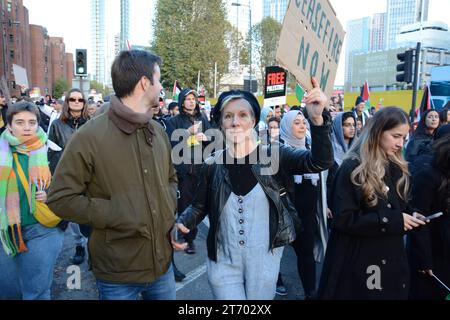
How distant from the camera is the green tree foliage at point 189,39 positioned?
36.5 m

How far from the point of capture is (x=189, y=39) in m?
37.0

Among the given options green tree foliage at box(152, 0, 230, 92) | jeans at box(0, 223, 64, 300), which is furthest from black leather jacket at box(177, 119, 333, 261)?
green tree foliage at box(152, 0, 230, 92)

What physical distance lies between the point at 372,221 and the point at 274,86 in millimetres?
6178

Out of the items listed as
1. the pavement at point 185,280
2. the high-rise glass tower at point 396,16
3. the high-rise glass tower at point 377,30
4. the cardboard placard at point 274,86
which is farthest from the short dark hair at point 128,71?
the high-rise glass tower at point 377,30

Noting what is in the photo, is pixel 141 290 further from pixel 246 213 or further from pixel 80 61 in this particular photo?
pixel 80 61

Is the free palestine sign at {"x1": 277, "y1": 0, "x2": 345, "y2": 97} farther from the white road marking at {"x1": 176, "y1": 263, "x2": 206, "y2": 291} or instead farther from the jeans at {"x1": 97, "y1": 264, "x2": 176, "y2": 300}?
the white road marking at {"x1": 176, "y1": 263, "x2": 206, "y2": 291}

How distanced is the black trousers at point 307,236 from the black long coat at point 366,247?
1.28 metres

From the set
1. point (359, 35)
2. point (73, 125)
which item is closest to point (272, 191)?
point (73, 125)

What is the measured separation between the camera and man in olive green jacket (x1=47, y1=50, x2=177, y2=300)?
2.04 metres

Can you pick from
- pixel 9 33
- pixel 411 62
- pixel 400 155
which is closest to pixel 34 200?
pixel 400 155

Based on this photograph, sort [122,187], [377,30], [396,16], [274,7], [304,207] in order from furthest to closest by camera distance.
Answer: [377,30] < [396,16] < [274,7] < [304,207] < [122,187]
